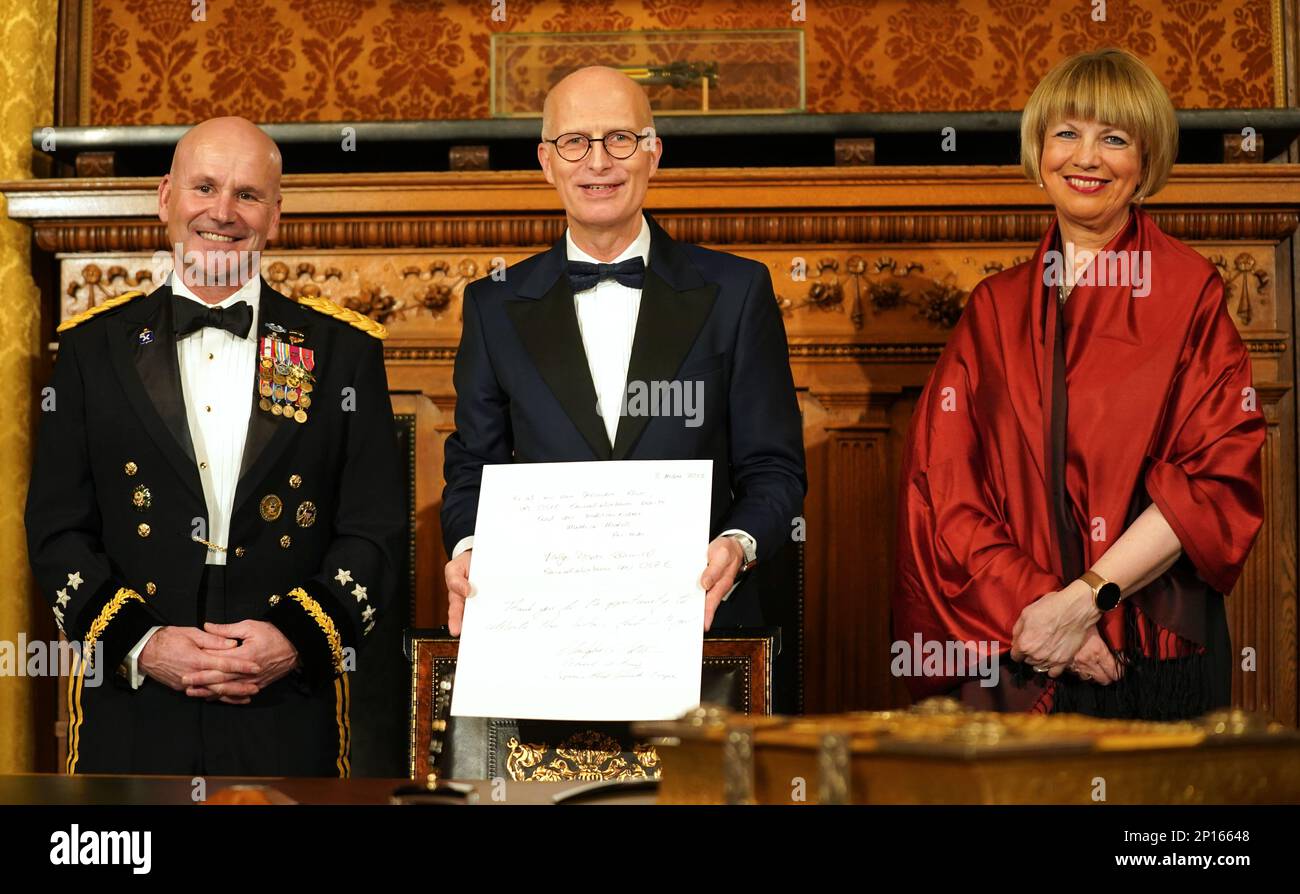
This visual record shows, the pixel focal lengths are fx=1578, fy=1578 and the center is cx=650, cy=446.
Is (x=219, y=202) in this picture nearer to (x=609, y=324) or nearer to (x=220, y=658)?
(x=609, y=324)

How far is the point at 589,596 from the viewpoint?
2.37 metres

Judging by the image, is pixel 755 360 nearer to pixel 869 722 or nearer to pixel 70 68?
pixel 869 722

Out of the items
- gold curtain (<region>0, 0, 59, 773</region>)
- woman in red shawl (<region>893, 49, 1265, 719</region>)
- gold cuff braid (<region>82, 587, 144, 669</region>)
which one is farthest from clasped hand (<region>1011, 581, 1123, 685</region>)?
gold curtain (<region>0, 0, 59, 773</region>)

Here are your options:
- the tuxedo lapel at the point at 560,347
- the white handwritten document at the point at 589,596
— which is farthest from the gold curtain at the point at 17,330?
the white handwritten document at the point at 589,596

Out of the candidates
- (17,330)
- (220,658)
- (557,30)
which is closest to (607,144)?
(220,658)

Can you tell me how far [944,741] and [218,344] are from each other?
2.15 metres

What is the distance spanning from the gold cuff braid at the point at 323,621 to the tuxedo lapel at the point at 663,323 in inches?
25.0

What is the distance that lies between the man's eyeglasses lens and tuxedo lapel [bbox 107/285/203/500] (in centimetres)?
88

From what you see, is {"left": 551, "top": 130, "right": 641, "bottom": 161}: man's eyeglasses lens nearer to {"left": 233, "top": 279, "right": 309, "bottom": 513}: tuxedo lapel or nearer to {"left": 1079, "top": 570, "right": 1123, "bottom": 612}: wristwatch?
{"left": 233, "top": 279, "right": 309, "bottom": 513}: tuxedo lapel

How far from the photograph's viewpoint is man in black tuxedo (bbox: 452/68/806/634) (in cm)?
298

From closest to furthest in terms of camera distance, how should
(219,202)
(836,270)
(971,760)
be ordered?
1. (971,760)
2. (219,202)
3. (836,270)

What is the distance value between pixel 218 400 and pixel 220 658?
56 centimetres

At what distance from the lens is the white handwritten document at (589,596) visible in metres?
2.31

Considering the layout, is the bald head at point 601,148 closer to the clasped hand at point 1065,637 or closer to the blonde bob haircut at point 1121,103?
the blonde bob haircut at point 1121,103
